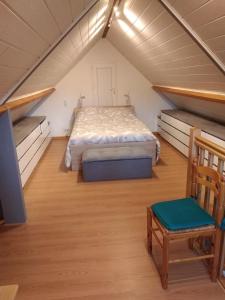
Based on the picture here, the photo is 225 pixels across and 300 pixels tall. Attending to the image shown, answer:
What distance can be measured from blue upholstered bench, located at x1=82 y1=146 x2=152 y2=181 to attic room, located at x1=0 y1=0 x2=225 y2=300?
14 millimetres

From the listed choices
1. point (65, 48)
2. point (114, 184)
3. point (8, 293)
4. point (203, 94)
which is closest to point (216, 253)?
point (8, 293)

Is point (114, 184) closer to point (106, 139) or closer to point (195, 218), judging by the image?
point (106, 139)

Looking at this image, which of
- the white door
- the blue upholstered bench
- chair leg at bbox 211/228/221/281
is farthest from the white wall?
chair leg at bbox 211/228/221/281

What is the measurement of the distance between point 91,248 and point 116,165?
1354 mm

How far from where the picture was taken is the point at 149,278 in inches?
66.5

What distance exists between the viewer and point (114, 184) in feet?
10.2

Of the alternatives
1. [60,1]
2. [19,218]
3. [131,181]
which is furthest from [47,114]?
[60,1]

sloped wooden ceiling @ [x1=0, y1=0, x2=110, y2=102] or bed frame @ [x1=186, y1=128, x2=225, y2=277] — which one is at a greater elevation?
sloped wooden ceiling @ [x1=0, y1=0, x2=110, y2=102]

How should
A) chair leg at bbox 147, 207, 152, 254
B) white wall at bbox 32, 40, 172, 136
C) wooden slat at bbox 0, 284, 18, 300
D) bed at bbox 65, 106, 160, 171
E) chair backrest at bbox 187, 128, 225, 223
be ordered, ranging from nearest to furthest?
wooden slat at bbox 0, 284, 18, 300 < chair backrest at bbox 187, 128, 225, 223 < chair leg at bbox 147, 207, 152, 254 < bed at bbox 65, 106, 160, 171 < white wall at bbox 32, 40, 172, 136

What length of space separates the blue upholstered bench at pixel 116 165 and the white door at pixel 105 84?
2.55m

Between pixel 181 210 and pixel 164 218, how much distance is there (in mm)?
155

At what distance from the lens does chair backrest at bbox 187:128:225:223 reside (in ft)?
4.94

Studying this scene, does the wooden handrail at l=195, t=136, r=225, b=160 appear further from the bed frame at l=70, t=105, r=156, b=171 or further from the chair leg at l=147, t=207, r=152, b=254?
the bed frame at l=70, t=105, r=156, b=171

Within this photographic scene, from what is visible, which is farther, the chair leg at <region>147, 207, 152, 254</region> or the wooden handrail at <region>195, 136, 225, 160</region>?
the chair leg at <region>147, 207, 152, 254</region>
